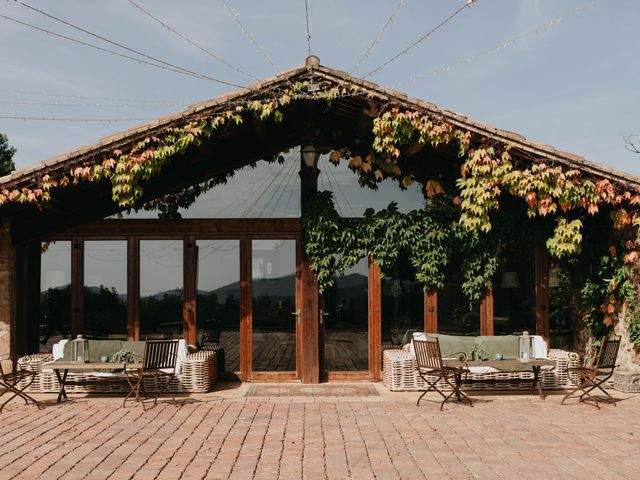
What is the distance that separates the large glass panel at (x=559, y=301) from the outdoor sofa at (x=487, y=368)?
19.8 inches

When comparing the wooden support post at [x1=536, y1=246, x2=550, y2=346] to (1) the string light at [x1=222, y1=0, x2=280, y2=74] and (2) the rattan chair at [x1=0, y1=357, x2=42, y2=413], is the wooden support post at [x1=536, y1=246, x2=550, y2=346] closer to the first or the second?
(1) the string light at [x1=222, y1=0, x2=280, y2=74]

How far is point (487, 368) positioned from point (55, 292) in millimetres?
6224

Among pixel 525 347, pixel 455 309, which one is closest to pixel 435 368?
pixel 525 347

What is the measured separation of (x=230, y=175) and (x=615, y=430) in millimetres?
6220

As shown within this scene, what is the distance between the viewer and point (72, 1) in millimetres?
7816

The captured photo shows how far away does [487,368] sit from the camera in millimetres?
9047

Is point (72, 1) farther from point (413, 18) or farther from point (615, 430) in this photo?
point (615, 430)

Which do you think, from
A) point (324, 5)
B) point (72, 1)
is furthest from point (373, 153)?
point (72, 1)

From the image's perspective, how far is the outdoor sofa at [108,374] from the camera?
9.16m

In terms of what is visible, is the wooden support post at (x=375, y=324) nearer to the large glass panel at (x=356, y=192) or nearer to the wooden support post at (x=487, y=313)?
the large glass panel at (x=356, y=192)

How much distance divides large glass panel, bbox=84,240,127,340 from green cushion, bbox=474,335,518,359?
203 inches

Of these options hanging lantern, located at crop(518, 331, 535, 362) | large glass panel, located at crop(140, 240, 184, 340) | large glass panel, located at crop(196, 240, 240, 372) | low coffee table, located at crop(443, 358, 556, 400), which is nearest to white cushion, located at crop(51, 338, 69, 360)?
large glass panel, located at crop(140, 240, 184, 340)

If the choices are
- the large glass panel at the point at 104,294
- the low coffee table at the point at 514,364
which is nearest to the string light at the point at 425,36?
the low coffee table at the point at 514,364

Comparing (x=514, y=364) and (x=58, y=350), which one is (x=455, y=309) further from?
(x=58, y=350)
